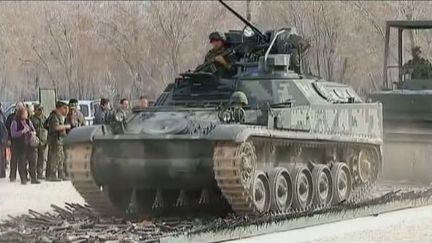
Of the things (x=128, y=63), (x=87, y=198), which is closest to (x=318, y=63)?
(x=128, y=63)

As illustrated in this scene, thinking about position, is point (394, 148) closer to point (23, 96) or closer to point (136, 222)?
point (136, 222)

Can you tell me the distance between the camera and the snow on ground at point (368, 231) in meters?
12.4

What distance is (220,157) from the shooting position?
42.3ft

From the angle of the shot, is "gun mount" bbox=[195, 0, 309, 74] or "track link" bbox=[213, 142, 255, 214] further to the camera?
"gun mount" bbox=[195, 0, 309, 74]

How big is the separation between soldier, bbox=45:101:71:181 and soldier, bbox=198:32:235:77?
16.1 ft

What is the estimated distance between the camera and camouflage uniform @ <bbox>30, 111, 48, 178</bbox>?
2031cm

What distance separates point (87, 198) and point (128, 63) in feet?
106

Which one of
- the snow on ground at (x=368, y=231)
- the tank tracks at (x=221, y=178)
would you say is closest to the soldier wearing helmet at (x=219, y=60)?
the tank tracks at (x=221, y=178)

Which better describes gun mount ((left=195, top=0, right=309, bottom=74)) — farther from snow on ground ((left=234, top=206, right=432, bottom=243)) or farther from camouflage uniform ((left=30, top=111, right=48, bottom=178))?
camouflage uniform ((left=30, top=111, right=48, bottom=178))

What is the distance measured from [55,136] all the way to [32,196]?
2980 millimetres

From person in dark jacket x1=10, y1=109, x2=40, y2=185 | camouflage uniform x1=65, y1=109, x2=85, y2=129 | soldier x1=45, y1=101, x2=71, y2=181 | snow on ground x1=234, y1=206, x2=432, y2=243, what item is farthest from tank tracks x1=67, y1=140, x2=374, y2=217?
camouflage uniform x1=65, y1=109, x2=85, y2=129

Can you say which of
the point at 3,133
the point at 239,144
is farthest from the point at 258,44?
the point at 3,133

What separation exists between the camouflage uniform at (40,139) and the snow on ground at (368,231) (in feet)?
24.8

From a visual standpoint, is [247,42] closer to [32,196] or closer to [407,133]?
[32,196]
